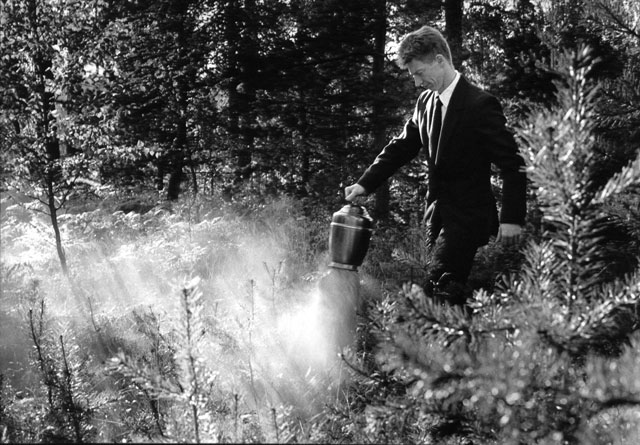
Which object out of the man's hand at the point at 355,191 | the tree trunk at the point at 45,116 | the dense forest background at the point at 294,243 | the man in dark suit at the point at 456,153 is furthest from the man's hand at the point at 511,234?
the tree trunk at the point at 45,116

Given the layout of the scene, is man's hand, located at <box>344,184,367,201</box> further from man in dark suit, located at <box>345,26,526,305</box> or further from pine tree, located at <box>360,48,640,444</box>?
pine tree, located at <box>360,48,640,444</box>

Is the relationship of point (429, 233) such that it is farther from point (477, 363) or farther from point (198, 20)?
point (198, 20)

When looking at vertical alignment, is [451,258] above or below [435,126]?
below

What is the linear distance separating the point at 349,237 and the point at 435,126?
2.53 ft

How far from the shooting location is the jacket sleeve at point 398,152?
336 cm

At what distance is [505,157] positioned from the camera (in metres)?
2.80

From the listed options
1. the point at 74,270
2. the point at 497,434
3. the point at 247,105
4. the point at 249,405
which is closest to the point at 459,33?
the point at 247,105

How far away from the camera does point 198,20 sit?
12.5 metres

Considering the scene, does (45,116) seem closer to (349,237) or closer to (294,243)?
(294,243)

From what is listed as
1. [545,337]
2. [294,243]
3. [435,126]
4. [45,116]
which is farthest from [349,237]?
[45,116]

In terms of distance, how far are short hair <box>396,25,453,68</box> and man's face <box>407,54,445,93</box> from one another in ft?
0.08

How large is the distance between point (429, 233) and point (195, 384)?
7.08 ft

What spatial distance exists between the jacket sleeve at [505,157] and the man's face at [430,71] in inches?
A: 10.2

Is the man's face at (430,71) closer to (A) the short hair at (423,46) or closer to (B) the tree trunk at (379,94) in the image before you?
(A) the short hair at (423,46)
